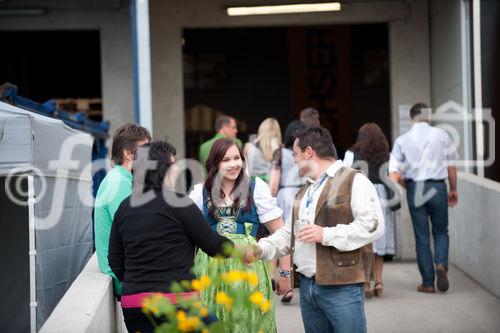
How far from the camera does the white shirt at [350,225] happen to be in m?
5.00

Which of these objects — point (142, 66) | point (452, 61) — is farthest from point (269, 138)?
point (452, 61)

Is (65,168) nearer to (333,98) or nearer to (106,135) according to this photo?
(106,135)

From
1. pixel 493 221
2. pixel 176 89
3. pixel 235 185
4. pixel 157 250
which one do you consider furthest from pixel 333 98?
pixel 157 250

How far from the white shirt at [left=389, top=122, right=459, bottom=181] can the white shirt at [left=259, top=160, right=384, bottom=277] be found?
4580 millimetres

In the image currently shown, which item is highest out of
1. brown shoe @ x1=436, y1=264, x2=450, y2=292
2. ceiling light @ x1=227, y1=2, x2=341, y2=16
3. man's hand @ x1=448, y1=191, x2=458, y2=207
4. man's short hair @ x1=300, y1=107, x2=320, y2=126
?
ceiling light @ x1=227, y1=2, x2=341, y2=16

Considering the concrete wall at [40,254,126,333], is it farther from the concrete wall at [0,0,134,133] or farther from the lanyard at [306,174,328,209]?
the concrete wall at [0,0,134,133]

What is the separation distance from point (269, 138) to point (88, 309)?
5518 mm

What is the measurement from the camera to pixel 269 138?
1043 centimetres

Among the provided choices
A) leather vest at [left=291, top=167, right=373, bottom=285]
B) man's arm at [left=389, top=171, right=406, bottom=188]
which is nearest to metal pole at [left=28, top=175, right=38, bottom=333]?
leather vest at [left=291, top=167, right=373, bottom=285]

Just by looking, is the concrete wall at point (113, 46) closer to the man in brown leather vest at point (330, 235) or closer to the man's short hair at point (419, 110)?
the man's short hair at point (419, 110)

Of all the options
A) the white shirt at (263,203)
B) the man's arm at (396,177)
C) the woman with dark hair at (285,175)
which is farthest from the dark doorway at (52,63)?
the white shirt at (263,203)

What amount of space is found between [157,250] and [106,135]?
9.67 m

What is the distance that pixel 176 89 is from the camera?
47.4ft

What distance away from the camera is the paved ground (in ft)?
27.1
